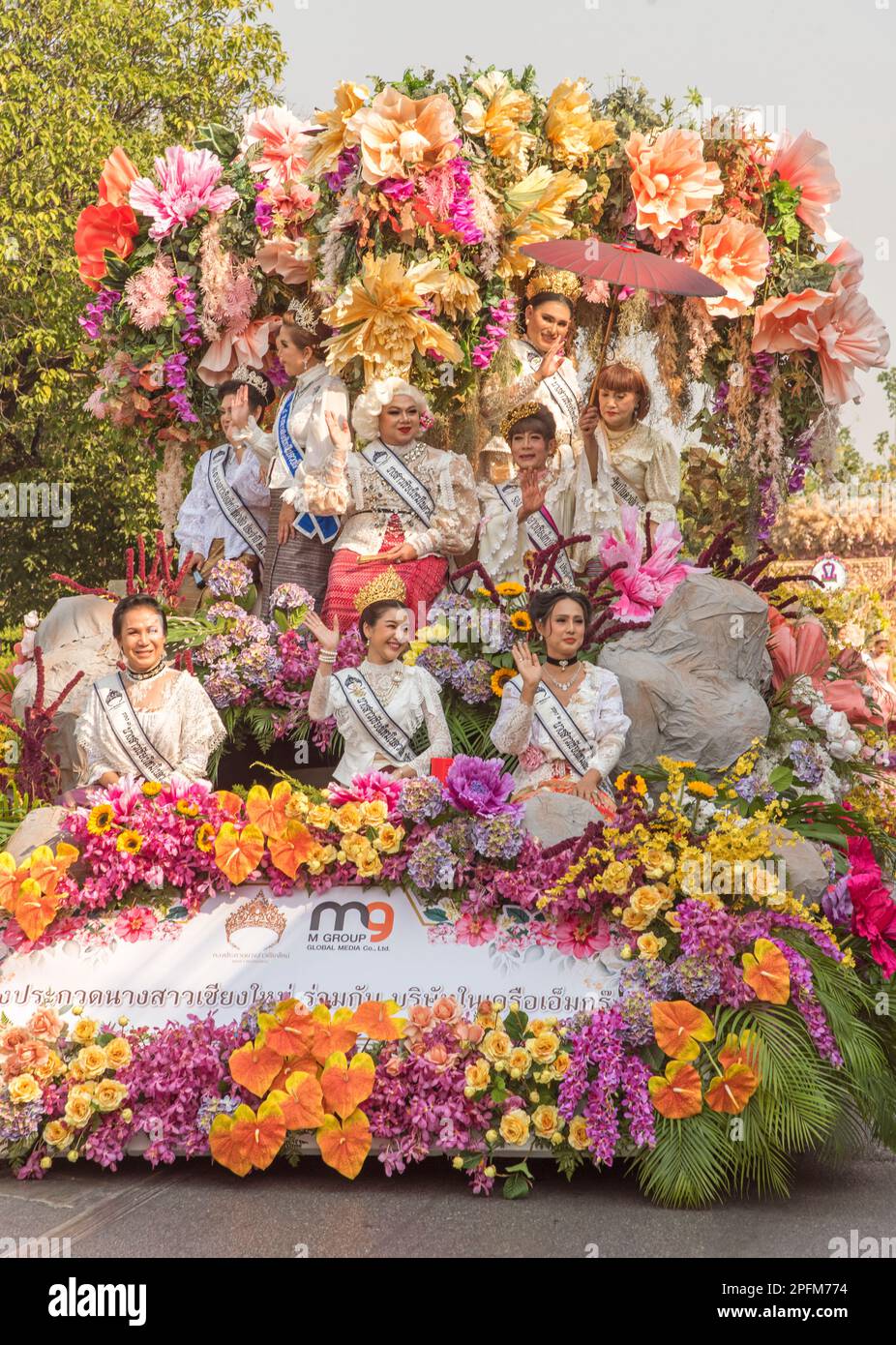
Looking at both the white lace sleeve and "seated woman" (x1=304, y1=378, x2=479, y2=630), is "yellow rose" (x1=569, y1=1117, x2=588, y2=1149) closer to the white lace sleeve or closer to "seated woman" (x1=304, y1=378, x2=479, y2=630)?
the white lace sleeve

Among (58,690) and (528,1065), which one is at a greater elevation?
(58,690)

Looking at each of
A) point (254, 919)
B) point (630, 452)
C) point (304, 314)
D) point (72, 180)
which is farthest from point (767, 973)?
point (72, 180)

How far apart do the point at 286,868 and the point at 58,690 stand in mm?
2624

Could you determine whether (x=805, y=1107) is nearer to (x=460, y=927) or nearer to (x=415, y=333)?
(x=460, y=927)

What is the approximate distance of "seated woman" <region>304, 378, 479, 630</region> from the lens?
827 cm

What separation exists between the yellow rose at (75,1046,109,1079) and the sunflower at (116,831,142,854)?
2.68ft

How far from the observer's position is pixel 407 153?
309 inches

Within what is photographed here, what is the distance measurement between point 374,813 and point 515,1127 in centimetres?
→ 135

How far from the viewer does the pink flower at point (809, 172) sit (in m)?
9.19

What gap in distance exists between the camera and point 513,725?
22.7 ft

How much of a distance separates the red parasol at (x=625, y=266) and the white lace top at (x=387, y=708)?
2.26 metres

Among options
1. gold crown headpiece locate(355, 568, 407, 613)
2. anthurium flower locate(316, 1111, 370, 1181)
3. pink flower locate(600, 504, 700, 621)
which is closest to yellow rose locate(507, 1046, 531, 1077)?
anthurium flower locate(316, 1111, 370, 1181)

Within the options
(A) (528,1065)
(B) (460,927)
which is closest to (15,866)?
(B) (460,927)

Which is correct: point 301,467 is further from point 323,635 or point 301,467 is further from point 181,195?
point 181,195
